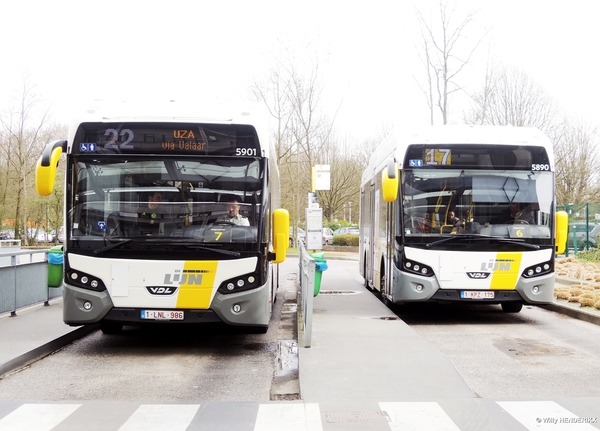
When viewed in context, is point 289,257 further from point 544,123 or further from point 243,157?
point 243,157

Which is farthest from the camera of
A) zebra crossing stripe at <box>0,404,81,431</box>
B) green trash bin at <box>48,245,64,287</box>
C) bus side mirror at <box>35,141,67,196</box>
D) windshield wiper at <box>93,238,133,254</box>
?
green trash bin at <box>48,245,64,287</box>

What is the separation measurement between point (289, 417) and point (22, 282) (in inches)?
311

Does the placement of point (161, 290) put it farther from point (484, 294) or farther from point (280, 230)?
point (484, 294)

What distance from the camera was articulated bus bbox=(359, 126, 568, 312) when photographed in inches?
428

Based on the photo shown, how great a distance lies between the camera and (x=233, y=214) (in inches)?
338

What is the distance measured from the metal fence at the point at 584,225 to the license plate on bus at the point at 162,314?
21.0m

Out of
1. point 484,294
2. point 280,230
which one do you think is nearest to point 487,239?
point 484,294

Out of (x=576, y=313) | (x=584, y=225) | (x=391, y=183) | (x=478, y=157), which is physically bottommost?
(x=576, y=313)

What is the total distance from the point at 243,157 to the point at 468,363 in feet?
12.6

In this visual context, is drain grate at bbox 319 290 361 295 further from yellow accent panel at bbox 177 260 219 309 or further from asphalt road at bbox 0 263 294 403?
yellow accent panel at bbox 177 260 219 309

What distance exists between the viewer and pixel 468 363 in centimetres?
827

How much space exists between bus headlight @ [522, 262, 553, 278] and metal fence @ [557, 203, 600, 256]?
16.1 metres

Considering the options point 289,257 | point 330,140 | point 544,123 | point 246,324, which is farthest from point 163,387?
point 330,140

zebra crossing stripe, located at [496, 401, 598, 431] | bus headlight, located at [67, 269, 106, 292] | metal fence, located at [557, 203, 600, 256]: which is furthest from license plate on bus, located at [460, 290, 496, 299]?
metal fence, located at [557, 203, 600, 256]
